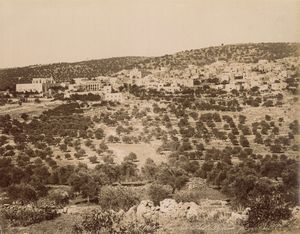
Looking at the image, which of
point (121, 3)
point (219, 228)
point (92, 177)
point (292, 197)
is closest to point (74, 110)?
point (92, 177)

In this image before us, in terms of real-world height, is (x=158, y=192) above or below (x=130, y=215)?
above

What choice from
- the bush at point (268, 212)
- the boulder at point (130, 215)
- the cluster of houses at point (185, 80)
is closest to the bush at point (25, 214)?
the boulder at point (130, 215)

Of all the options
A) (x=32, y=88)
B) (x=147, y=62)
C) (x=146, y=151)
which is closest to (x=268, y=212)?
(x=146, y=151)

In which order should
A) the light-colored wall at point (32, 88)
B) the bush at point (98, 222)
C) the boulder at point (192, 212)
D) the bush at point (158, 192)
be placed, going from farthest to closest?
the light-colored wall at point (32, 88) → the bush at point (158, 192) → the boulder at point (192, 212) → the bush at point (98, 222)

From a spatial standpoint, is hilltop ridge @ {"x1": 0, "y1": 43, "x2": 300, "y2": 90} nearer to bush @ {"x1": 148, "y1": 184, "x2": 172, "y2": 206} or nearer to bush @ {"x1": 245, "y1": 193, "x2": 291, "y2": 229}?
bush @ {"x1": 148, "y1": 184, "x2": 172, "y2": 206}

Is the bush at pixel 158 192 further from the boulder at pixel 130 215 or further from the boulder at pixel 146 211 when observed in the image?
the boulder at pixel 130 215

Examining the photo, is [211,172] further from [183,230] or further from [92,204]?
[92,204]

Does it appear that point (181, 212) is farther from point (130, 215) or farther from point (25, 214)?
point (25, 214)

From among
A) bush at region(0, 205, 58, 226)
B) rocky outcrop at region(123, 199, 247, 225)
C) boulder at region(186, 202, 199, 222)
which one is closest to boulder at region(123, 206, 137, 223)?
rocky outcrop at region(123, 199, 247, 225)
